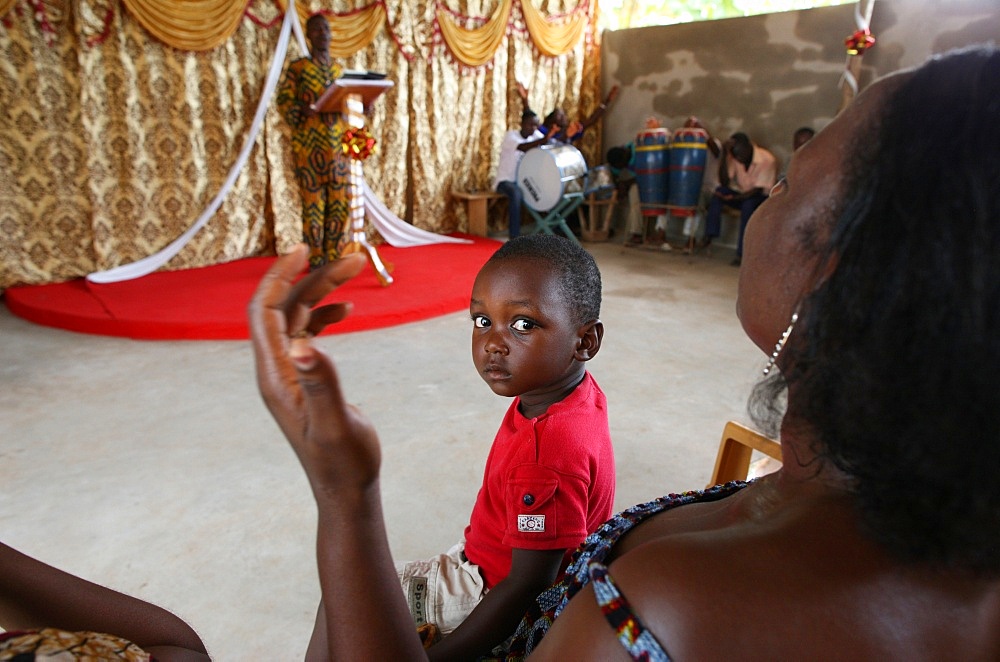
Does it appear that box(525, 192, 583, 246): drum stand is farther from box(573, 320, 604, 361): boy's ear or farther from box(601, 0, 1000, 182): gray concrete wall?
box(573, 320, 604, 361): boy's ear

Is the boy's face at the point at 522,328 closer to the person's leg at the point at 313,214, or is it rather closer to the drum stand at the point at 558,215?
the person's leg at the point at 313,214

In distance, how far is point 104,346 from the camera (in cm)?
379

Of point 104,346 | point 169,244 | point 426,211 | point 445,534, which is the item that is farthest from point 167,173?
point 445,534

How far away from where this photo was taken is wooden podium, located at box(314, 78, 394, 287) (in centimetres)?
407

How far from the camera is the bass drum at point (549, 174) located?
6.08 meters

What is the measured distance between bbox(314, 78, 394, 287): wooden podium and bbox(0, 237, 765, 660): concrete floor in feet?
2.84

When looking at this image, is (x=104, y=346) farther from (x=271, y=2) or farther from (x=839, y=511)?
(x=839, y=511)

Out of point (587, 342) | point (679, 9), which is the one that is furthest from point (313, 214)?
point (679, 9)

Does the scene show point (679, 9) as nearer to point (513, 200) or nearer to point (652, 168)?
point (652, 168)

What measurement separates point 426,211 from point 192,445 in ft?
15.2

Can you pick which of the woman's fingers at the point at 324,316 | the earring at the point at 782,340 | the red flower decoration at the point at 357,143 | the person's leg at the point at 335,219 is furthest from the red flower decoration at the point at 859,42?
the woman's fingers at the point at 324,316

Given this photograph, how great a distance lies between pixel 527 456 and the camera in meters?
1.08

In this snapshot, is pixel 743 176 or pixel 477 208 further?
pixel 477 208

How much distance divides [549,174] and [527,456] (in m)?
5.29
